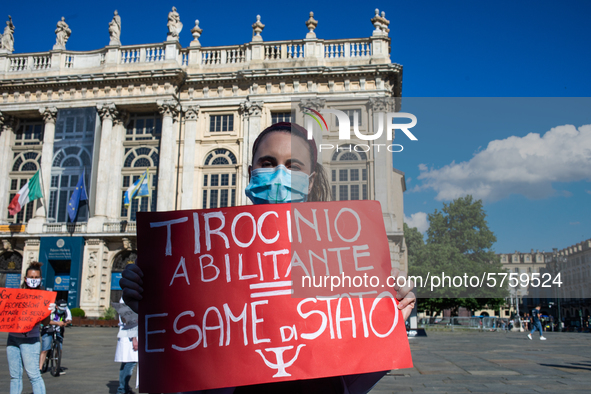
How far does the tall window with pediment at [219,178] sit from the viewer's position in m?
30.5

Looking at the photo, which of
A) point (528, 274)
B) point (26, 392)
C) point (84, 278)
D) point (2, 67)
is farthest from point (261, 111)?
point (528, 274)

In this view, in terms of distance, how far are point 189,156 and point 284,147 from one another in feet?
94.7

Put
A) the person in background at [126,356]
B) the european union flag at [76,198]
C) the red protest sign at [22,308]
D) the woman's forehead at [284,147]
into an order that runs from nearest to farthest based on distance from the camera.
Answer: the woman's forehead at [284,147]
the red protest sign at [22,308]
the person in background at [126,356]
the european union flag at [76,198]

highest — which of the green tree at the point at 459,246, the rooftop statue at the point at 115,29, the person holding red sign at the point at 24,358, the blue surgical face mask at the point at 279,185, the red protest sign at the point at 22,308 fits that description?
the rooftop statue at the point at 115,29

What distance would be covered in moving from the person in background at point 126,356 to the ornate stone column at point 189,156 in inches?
872

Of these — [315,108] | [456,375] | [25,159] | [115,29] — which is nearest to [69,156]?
[25,159]

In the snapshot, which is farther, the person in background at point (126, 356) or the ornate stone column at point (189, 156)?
the ornate stone column at point (189, 156)

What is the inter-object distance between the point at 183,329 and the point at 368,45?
30.6 metres

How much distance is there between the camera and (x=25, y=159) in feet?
109

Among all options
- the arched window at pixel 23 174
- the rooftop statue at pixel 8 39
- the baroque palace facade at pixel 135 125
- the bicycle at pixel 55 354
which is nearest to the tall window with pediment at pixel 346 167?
the bicycle at pixel 55 354

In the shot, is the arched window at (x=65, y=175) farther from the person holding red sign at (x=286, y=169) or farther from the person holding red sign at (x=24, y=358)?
the person holding red sign at (x=286, y=169)

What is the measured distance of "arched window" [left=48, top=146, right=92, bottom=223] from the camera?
101 feet

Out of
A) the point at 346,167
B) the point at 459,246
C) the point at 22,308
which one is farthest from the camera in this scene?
the point at 22,308

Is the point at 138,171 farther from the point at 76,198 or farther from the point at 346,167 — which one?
the point at 346,167
